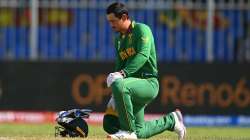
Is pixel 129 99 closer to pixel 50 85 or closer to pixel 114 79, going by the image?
pixel 114 79

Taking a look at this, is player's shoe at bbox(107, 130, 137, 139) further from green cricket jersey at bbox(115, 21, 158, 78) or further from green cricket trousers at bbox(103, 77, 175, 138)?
green cricket jersey at bbox(115, 21, 158, 78)

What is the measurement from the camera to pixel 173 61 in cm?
2041

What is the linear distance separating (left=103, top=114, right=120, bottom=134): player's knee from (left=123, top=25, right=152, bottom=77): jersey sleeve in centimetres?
88

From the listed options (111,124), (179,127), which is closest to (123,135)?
(111,124)

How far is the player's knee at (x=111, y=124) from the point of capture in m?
11.5

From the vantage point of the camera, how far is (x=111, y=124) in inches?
455

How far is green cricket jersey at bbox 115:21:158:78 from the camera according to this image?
10.9 meters

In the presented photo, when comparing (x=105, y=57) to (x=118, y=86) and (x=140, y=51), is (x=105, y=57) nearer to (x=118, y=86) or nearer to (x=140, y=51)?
(x=140, y=51)

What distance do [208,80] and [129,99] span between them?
32.0 feet

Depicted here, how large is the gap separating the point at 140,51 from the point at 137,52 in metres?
0.07

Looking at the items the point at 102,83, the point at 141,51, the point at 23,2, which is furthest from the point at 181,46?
the point at 141,51

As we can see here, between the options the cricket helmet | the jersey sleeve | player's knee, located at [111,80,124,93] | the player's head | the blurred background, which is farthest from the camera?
the blurred background

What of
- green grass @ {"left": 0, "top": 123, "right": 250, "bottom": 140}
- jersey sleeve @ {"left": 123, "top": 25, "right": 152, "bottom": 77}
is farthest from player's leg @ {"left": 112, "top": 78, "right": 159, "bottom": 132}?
green grass @ {"left": 0, "top": 123, "right": 250, "bottom": 140}

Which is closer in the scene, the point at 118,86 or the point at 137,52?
the point at 118,86
